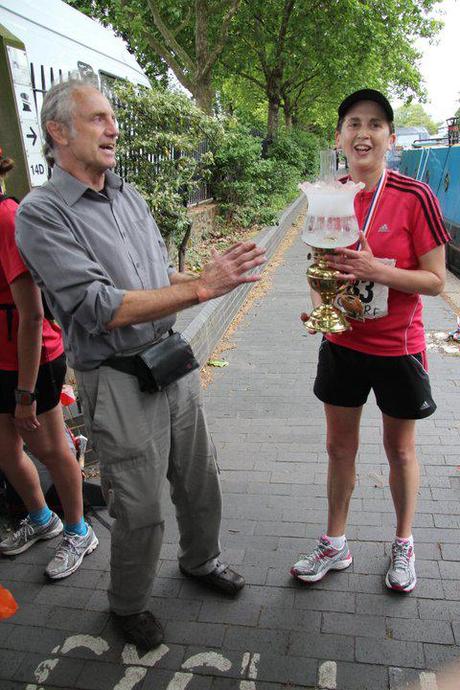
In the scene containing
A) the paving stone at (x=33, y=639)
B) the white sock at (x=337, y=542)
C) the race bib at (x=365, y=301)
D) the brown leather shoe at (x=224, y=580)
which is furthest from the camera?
the white sock at (x=337, y=542)

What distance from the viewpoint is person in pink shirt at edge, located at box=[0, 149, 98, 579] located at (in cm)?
237

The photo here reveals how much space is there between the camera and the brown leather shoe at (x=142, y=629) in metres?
2.34

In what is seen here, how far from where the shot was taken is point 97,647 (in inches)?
93.3

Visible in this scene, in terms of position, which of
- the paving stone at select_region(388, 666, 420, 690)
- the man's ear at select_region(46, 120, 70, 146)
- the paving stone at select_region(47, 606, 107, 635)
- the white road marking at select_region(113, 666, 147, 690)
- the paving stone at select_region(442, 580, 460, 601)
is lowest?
the paving stone at select_region(47, 606, 107, 635)

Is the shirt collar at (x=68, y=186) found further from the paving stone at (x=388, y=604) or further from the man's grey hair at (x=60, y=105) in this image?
the paving stone at (x=388, y=604)

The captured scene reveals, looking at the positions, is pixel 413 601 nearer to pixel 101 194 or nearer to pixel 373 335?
pixel 373 335

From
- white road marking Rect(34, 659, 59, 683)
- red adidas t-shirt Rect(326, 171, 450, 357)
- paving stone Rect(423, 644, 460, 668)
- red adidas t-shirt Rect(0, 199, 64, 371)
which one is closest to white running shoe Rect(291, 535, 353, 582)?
paving stone Rect(423, 644, 460, 668)

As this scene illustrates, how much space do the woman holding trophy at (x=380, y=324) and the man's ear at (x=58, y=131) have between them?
3.50 ft

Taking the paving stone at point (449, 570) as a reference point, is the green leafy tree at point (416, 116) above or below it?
above

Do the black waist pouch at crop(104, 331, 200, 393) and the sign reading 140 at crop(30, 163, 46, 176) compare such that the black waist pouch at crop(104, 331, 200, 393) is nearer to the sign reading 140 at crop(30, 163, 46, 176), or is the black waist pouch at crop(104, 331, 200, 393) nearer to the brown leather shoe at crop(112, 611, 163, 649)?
the brown leather shoe at crop(112, 611, 163, 649)

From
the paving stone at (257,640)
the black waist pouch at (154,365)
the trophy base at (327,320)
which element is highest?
the trophy base at (327,320)

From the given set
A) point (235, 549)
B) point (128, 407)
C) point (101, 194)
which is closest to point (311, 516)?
point (235, 549)

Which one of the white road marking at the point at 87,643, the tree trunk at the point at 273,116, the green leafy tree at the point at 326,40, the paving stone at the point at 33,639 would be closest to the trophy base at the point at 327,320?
the white road marking at the point at 87,643

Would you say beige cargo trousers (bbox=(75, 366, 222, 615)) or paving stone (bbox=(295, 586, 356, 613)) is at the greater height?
beige cargo trousers (bbox=(75, 366, 222, 615))
